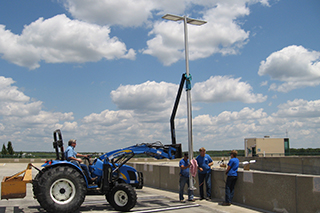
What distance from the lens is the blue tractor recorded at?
27.5ft

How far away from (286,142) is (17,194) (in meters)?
42.9

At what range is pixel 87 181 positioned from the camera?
30.9 feet

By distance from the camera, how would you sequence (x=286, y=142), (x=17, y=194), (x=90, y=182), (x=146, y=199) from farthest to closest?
(x=286, y=142) < (x=146, y=199) < (x=90, y=182) < (x=17, y=194)

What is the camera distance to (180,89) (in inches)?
501

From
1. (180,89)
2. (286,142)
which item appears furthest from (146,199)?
(286,142)

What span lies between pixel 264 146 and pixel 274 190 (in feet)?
117

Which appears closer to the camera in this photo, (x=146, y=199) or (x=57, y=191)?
(x=57, y=191)

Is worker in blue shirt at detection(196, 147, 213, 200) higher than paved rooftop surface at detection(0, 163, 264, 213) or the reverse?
higher

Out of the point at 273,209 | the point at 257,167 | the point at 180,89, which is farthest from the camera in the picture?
the point at 257,167

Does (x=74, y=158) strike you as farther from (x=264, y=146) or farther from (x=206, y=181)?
(x=264, y=146)

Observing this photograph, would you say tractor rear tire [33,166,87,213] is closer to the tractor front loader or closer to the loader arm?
the tractor front loader

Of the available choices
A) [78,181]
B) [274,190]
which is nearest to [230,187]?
[274,190]

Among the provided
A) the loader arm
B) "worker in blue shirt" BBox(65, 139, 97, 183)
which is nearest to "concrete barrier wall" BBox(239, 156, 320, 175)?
the loader arm

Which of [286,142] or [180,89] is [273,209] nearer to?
[180,89]
